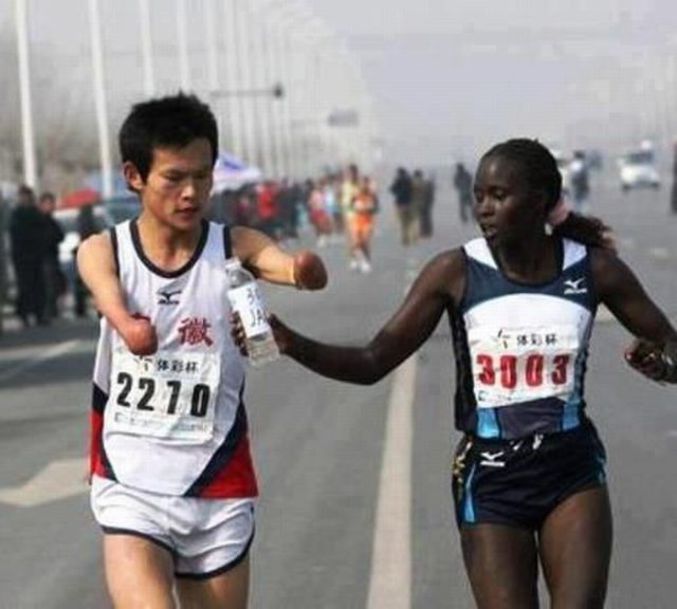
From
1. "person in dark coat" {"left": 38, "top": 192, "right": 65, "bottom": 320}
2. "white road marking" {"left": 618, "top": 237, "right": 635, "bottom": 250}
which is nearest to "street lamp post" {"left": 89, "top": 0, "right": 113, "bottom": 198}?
"white road marking" {"left": 618, "top": 237, "right": 635, "bottom": 250}

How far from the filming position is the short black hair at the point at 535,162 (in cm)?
794

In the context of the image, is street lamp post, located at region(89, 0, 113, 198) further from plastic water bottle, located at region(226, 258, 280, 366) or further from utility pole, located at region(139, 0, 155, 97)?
plastic water bottle, located at region(226, 258, 280, 366)

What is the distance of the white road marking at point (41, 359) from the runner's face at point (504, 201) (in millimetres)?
19892

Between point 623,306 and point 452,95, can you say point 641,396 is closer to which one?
point 623,306

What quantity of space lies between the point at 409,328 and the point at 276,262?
1.46 ft

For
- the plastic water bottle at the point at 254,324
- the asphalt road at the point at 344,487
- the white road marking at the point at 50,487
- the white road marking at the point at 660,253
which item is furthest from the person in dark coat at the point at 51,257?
the plastic water bottle at the point at 254,324

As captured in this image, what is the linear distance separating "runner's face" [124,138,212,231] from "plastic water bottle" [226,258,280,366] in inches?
14.5

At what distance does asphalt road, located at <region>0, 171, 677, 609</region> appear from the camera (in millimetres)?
12352

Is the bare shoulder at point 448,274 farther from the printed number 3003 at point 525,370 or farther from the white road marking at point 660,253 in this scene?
the white road marking at point 660,253

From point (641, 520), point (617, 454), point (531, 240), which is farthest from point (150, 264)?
point (617, 454)

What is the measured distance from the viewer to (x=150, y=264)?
7.84 metres

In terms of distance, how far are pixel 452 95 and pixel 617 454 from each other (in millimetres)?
138694

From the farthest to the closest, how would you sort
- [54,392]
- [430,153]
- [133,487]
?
[430,153] → [54,392] → [133,487]

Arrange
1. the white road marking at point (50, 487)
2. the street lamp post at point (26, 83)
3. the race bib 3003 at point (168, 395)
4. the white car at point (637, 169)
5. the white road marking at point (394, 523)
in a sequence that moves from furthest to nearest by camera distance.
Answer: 1. the white car at point (637, 169)
2. the street lamp post at point (26, 83)
3. the white road marking at point (50, 487)
4. the white road marking at point (394, 523)
5. the race bib 3003 at point (168, 395)
